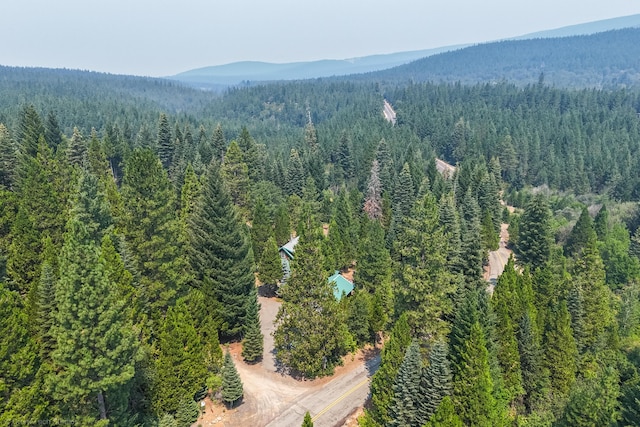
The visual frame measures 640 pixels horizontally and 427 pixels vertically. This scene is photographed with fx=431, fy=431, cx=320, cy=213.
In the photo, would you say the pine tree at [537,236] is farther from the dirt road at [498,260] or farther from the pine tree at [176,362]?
the pine tree at [176,362]

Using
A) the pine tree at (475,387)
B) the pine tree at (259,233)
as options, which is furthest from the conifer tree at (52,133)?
the pine tree at (475,387)

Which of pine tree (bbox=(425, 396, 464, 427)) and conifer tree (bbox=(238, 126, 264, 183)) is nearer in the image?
pine tree (bbox=(425, 396, 464, 427))

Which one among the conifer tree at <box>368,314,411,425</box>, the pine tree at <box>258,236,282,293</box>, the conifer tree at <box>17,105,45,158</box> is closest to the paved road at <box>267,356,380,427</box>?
the conifer tree at <box>368,314,411,425</box>

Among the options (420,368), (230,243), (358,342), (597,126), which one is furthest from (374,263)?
(597,126)

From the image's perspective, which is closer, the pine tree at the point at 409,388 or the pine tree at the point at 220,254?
the pine tree at the point at 409,388

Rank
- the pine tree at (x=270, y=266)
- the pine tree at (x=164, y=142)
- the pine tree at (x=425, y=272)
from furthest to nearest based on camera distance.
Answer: the pine tree at (x=164, y=142) < the pine tree at (x=270, y=266) < the pine tree at (x=425, y=272)

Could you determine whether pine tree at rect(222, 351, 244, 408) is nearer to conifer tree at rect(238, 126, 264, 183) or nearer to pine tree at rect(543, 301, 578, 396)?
pine tree at rect(543, 301, 578, 396)
